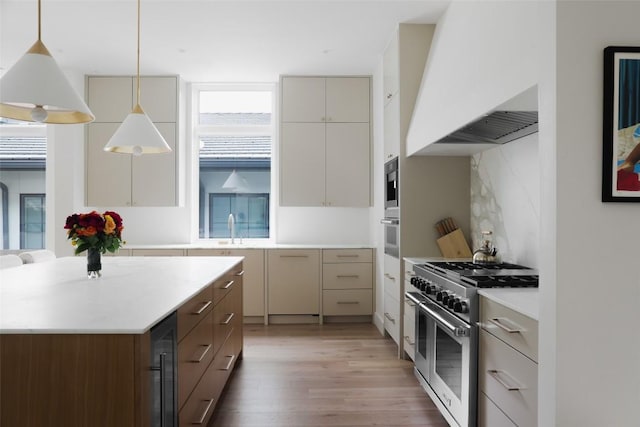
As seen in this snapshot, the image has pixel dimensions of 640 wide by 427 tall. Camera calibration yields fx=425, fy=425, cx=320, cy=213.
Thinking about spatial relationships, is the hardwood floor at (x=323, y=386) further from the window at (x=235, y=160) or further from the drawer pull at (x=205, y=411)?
the window at (x=235, y=160)

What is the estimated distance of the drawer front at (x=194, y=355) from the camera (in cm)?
178

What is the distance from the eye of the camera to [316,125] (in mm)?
4852

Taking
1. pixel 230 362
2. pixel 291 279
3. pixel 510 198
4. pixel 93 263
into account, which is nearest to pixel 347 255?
pixel 291 279

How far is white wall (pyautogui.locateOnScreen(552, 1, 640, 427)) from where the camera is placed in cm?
144

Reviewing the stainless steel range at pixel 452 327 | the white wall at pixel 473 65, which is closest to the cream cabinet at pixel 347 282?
the white wall at pixel 473 65

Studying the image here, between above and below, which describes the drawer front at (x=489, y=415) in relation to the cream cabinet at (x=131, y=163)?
below

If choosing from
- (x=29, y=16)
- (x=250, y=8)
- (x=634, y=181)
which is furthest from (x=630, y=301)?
(x=29, y=16)

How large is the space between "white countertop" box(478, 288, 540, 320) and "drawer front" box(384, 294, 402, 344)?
63.3 inches

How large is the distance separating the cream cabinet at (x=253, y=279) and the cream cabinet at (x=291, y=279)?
8 cm

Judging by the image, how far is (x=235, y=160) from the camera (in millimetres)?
5371

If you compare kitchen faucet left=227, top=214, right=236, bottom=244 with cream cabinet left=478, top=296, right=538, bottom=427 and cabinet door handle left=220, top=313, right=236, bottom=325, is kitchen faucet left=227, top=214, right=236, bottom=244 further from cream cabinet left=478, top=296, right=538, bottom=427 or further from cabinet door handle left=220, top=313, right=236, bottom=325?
cream cabinet left=478, top=296, right=538, bottom=427

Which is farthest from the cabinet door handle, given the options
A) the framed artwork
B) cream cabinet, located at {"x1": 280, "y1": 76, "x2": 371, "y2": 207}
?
the framed artwork

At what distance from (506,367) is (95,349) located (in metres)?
1.58

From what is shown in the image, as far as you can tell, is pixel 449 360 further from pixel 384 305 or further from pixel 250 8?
pixel 250 8
